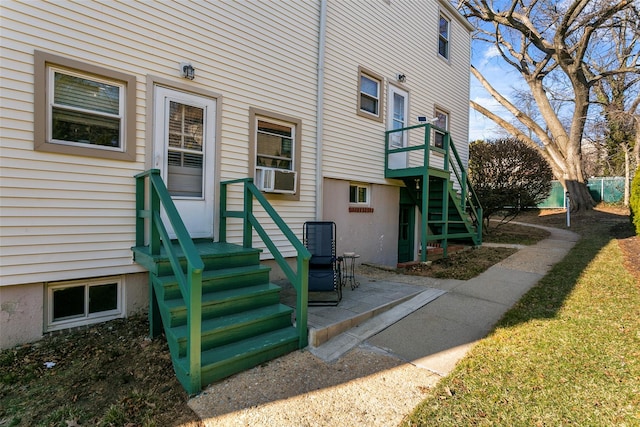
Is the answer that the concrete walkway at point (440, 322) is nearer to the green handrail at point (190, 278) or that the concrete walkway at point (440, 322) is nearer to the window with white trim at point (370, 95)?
the green handrail at point (190, 278)

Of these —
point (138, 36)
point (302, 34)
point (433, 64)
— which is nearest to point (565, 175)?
point (433, 64)

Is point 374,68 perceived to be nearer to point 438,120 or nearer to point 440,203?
point 438,120

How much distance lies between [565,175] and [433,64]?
1320 cm

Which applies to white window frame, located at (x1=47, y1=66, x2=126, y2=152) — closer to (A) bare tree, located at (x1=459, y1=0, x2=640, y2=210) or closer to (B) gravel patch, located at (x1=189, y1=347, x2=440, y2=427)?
(B) gravel patch, located at (x1=189, y1=347, x2=440, y2=427)

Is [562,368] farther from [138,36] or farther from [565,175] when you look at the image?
[565,175]

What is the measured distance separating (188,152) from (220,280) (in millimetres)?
2163

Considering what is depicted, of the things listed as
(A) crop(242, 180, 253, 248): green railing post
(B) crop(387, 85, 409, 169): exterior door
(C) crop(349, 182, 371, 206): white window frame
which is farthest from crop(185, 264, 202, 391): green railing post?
(B) crop(387, 85, 409, 169): exterior door

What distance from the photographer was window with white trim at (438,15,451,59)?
9750mm

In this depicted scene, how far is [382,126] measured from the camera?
777cm

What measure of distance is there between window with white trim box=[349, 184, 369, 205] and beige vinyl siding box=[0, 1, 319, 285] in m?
2.10

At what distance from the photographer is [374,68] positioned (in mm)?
7480

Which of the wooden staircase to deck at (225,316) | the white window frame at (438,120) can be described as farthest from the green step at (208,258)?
the white window frame at (438,120)

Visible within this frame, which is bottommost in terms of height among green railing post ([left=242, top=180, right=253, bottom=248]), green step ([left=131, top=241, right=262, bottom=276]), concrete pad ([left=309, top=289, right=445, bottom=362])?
concrete pad ([left=309, top=289, right=445, bottom=362])

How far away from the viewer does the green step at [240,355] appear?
9.02 feet
